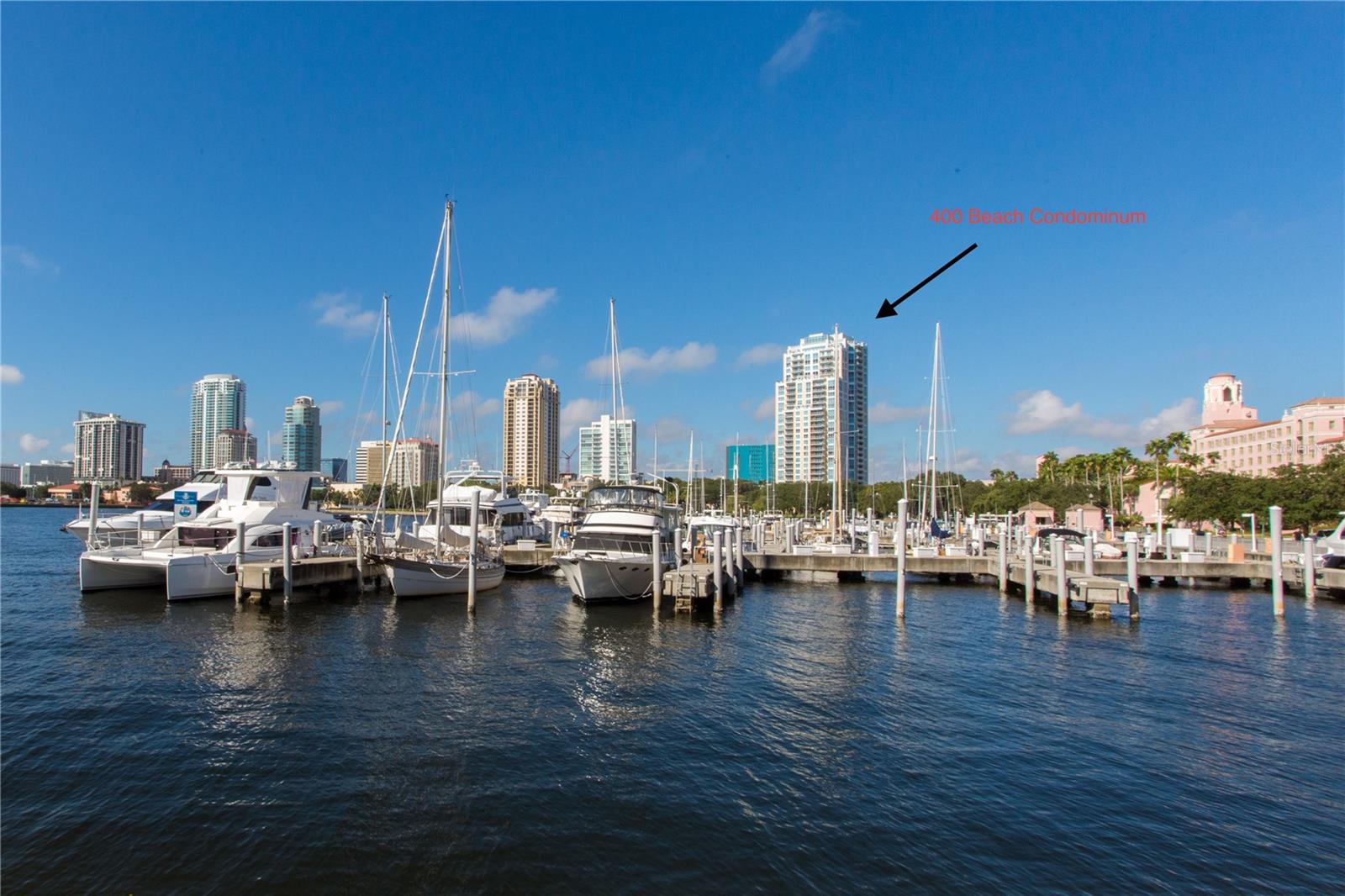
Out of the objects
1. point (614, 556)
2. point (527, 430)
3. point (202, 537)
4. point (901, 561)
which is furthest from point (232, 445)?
point (901, 561)

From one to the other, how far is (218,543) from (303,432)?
11558cm

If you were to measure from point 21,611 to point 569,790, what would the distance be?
93.0 ft

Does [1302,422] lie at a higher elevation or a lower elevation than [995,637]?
higher

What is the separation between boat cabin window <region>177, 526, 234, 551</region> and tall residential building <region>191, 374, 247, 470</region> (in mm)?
159602

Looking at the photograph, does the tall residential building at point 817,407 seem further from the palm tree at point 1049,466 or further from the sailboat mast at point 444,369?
the sailboat mast at point 444,369

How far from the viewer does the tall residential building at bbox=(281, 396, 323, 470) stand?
134 metres

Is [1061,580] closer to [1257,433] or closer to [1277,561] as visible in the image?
[1277,561]

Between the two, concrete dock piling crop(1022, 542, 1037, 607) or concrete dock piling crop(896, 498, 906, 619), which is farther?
concrete dock piling crop(1022, 542, 1037, 607)

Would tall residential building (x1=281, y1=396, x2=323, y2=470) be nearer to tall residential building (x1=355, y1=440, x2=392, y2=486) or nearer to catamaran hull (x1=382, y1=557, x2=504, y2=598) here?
tall residential building (x1=355, y1=440, x2=392, y2=486)

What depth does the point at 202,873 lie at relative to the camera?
30.6 ft

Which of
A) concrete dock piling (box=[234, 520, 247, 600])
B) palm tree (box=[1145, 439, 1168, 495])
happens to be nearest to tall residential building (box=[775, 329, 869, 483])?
palm tree (box=[1145, 439, 1168, 495])

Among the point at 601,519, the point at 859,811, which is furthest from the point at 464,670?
the point at 601,519

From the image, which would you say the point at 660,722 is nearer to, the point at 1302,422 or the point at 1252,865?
the point at 1252,865

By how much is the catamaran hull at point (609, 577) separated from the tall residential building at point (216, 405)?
173 m
